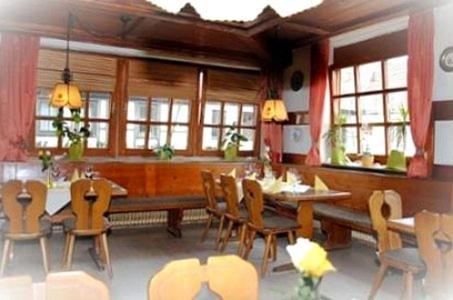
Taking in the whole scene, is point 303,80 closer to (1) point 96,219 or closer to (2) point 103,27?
(2) point 103,27

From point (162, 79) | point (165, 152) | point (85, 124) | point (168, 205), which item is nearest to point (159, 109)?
point (162, 79)

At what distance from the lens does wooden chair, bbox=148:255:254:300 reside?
1.43 m

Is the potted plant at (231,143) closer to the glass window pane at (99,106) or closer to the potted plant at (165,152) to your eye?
the potted plant at (165,152)

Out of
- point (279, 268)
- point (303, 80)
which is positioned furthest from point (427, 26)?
point (279, 268)

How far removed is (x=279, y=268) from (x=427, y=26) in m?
2.79

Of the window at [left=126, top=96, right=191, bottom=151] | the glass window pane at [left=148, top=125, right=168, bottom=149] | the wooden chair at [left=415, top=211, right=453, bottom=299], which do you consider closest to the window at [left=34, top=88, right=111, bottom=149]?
the window at [left=126, top=96, right=191, bottom=151]

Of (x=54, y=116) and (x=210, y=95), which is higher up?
(x=210, y=95)

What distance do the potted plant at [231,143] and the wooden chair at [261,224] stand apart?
2.15 m

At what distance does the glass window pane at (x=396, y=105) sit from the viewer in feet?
15.9

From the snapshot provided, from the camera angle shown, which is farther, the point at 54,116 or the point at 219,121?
the point at 219,121

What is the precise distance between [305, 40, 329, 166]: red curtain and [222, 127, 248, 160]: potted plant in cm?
110

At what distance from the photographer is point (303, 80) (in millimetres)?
6129

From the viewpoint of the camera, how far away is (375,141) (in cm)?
525

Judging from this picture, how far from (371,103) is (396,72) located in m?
0.51
